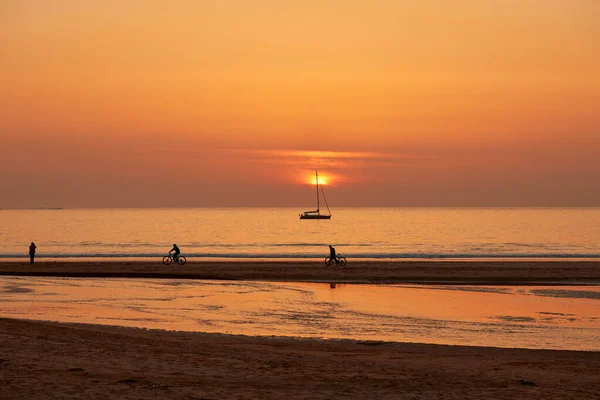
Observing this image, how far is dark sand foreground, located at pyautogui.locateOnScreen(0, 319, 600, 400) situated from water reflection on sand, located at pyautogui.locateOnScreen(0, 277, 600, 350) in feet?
9.31

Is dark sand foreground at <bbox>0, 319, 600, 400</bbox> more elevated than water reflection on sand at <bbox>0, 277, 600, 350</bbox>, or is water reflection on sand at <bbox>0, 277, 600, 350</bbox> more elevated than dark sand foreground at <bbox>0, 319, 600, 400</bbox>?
water reflection on sand at <bbox>0, 277, 600, 350</bbox>

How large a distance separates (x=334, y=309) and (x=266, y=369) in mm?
15062

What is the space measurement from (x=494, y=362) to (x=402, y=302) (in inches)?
621

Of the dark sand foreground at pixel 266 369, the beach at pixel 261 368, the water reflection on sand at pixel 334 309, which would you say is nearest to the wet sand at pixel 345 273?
the water reflection on sand at pixel 334 309

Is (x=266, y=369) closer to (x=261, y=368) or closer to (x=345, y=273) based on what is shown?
(x=261, y=368)

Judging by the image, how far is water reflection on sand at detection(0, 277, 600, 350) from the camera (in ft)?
81.4

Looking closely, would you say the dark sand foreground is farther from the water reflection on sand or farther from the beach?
the water reflection on sand

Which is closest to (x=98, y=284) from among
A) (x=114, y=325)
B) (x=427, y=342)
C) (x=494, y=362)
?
(x=114, y=325)

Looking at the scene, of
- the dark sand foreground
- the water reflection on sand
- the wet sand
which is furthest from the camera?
the wet sand

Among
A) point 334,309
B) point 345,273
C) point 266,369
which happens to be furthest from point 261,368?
point 345,273

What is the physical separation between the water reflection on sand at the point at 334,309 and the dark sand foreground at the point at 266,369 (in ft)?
9.31

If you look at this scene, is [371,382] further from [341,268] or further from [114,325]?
[341,268]

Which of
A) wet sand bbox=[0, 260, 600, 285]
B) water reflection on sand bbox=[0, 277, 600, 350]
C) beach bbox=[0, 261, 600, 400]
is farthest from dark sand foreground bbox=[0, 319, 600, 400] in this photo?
wet sand bbox=[0, 260, 600, 285]

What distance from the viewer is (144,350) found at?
18.6 m
